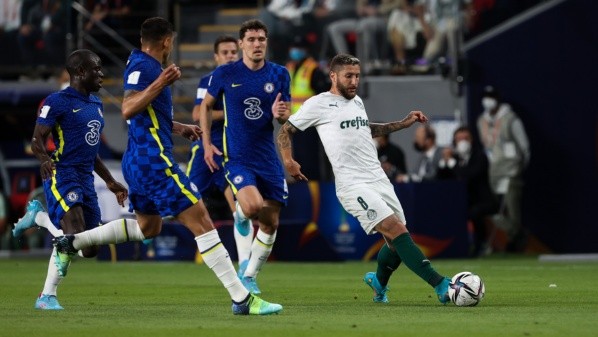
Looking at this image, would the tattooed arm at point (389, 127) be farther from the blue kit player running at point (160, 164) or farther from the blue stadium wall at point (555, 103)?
the blue stadium wall at point (555, 103)

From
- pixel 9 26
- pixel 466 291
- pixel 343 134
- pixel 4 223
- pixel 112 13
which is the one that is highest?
pixel 112 13

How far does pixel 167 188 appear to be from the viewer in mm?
10609

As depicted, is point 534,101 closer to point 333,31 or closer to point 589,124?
point 589,124

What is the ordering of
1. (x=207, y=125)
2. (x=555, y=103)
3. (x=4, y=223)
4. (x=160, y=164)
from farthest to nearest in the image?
Result: (x=4, y=223) → (x=555, y=103) → (x=207, y=125) → (x=160, y=164)

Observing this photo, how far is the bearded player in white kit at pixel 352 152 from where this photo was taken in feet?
38.9

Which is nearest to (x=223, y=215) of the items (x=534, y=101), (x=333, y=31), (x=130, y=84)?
(x=333, y=31)

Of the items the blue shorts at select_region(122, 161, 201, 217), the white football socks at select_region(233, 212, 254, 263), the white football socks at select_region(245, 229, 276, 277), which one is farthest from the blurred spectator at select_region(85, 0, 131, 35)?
the blue shorts at select_region(122, 161, 201, 217)

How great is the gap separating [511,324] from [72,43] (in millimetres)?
15458

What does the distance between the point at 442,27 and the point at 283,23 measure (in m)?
2.60

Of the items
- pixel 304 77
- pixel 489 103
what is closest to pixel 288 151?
pixel 304 77

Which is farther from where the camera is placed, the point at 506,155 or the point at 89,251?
the point at 506,155

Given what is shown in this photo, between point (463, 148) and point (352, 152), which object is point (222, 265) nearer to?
point (352, 152)

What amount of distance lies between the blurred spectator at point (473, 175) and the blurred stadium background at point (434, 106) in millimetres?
1033

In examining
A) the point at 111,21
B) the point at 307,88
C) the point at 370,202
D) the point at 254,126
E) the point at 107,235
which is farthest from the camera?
the point at 111,21
